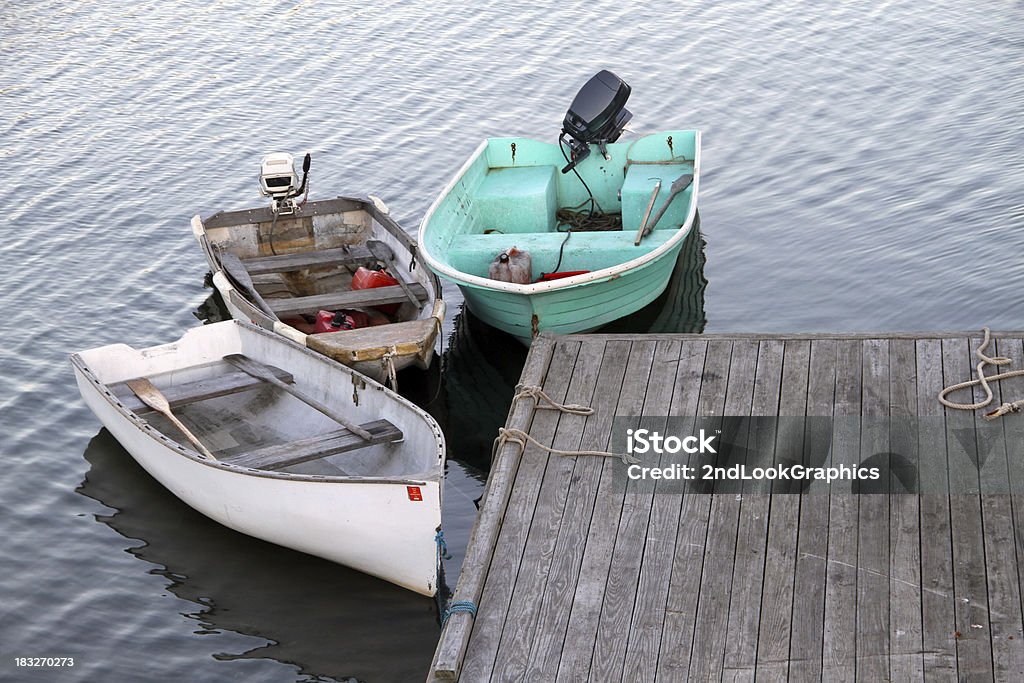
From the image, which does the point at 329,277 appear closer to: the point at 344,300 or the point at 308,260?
the point at 308,260

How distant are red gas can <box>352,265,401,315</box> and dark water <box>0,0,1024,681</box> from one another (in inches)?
26.1

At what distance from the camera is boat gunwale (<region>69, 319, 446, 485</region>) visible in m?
6.43

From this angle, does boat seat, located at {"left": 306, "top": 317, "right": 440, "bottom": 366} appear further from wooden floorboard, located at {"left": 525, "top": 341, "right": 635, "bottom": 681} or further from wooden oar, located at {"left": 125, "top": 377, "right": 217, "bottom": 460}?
wooden floorboard, located at {"left": 525, "top": 341, "right": 635, "bottom": 681}

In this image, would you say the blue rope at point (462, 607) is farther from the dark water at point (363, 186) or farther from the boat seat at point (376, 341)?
the boat seat at point (376, 341)

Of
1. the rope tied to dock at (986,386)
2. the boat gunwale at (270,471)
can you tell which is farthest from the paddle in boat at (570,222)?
the rope tied to dock at (986,386)

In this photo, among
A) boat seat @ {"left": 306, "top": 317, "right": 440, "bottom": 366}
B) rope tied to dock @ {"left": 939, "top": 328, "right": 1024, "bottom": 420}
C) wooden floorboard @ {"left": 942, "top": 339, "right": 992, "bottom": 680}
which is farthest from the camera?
boat seat @ {"left": 306, "top": 317, "right": 440, "bottom": 366}

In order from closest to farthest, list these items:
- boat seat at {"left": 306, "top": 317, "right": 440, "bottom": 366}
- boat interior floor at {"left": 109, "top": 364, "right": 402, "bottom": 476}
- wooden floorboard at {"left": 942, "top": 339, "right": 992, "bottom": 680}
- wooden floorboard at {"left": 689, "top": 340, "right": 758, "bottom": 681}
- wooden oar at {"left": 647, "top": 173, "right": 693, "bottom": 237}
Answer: wooden floorboard at {"left": 942, "top": 339, "right": 992, "bottom": 680} < wooden floorboard at {"left": 689, "top": 340, "right": 758, "bottom": 681} < boat interior floor at {"left": 109, "top": 364, "right": 402, "bottom": 476} < boat seat at {"left": 306, "top": 317, "right": 440, "bottom": 366} < wooden oar at {"left": 647, "top": 173, "right": 693, "bottom": 237}

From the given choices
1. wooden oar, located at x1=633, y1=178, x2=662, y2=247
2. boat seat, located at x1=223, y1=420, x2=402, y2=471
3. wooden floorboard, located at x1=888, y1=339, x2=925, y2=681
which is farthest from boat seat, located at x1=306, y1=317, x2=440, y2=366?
wooden floorboard, located at x1=888, y1=339, x2=925, y2=681

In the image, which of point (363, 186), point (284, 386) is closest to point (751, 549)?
point (284, 386)

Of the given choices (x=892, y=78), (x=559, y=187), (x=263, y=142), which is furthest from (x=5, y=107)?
(x=892, y=78)

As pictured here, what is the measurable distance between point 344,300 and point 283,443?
176 centimetres

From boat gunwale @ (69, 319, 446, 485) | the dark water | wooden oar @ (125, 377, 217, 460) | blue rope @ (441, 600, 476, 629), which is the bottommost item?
the dark water

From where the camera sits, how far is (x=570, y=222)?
10695 millimetres

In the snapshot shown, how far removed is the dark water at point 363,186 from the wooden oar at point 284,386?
0.88 meters
